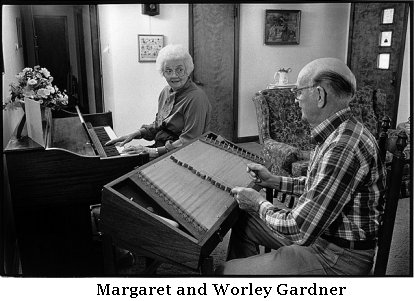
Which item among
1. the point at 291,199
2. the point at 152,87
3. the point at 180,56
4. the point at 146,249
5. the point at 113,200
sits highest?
the point at 180,56

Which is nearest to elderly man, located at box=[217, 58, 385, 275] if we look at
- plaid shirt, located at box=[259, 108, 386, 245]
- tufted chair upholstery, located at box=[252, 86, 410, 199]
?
plaid shirt, located at box=[259, 108, 386, 245]

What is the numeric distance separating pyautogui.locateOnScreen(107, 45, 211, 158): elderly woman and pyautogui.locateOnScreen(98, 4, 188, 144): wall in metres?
0.16

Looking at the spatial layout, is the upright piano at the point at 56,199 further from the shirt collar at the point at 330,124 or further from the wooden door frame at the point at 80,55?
the shirt collar at the point at 330,124

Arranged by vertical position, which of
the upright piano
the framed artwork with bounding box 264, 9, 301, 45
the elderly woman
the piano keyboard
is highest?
the framed artwork with bounding box 264, 9, 301, 45

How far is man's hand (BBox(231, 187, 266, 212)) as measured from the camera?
1.30 m

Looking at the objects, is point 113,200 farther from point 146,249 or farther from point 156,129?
point 156,129

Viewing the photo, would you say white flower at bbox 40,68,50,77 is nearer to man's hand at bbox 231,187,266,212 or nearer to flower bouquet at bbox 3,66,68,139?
flower bouquet at bbox 3,66,68,139

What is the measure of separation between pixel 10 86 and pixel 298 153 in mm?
1701

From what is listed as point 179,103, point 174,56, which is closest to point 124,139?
point 179,103

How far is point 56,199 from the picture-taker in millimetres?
1690

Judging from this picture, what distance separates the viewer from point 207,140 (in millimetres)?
1746

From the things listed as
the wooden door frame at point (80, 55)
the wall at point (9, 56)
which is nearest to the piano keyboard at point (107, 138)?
the wooden door frame at point (80, 55)
